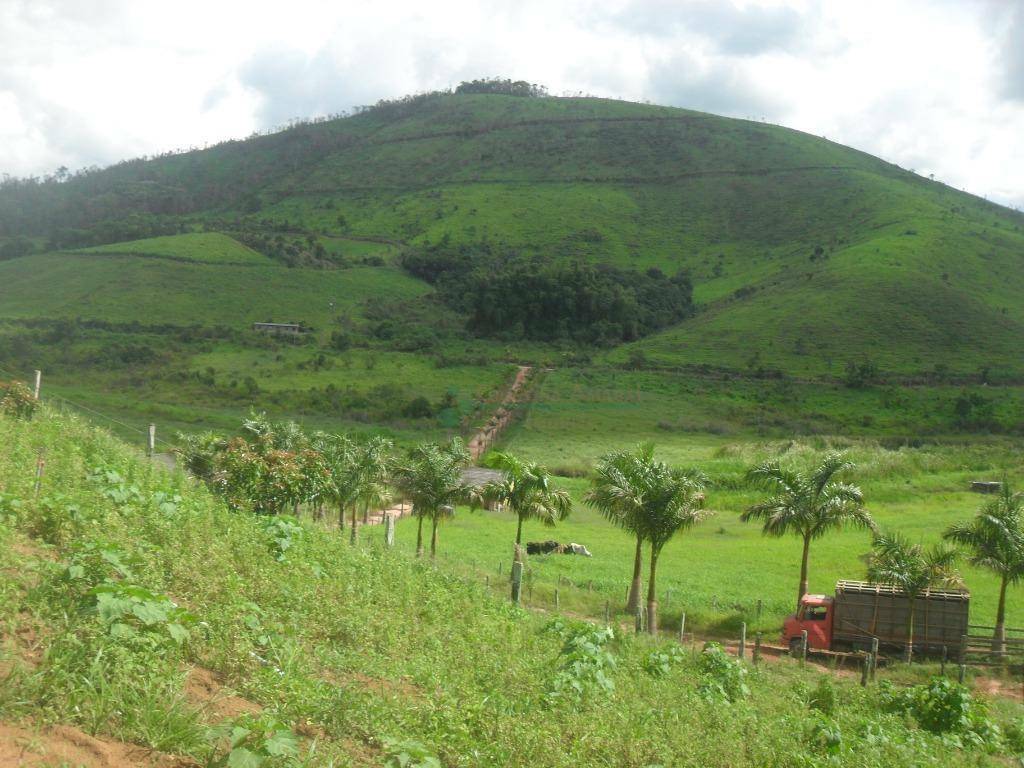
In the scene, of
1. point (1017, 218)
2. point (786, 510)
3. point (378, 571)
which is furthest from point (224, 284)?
point (1017, 218)

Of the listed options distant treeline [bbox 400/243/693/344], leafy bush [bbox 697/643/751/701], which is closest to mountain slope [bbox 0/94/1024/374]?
distant treeline [bbox 400/243/693/344]

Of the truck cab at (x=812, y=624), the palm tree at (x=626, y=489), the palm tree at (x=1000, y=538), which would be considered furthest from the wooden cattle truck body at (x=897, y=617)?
the palm tree at (x=626, y=489)

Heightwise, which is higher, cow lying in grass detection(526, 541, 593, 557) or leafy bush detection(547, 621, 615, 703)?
leafy bush detection(547, 621, 615, 703)

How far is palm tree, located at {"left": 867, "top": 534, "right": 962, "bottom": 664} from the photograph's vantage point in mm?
22203

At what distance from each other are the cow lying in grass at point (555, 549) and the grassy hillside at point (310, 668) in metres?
19.8

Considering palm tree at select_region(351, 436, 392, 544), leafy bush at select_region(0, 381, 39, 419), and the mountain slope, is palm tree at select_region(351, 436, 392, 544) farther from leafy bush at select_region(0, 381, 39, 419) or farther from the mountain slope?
the mountain slope

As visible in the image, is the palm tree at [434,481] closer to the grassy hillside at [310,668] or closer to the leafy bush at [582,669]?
the grassy hillside at [310,668]

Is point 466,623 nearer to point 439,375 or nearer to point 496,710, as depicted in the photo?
point 496,710

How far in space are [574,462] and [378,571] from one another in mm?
39713

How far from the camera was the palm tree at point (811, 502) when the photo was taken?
24.3 meters

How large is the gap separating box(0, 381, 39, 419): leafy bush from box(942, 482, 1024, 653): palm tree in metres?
24.3

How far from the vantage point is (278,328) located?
90.1 meters

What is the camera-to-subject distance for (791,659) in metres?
20.8

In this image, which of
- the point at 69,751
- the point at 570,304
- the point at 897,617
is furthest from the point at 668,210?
the point at 69,751
